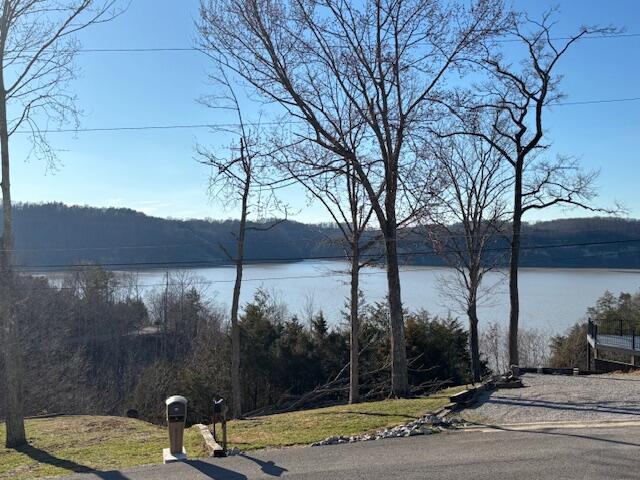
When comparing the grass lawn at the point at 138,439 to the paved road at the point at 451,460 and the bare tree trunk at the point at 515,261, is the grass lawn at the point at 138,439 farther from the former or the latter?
the bare tree trunk at the point at 515,261

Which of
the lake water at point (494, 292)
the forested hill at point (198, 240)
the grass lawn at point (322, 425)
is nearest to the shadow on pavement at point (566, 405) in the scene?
the grass lawn at point (322, 425)

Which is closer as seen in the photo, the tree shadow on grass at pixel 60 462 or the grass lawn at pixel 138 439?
the tree shadow on grass at pixel 60 462

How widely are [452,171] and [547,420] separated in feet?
56.1

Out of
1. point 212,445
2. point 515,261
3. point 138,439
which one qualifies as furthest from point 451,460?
point 515,261

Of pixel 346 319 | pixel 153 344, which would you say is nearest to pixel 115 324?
pixel 153 344

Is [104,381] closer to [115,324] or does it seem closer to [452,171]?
[115,324]

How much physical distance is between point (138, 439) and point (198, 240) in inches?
726

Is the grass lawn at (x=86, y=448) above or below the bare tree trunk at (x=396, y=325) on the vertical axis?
below

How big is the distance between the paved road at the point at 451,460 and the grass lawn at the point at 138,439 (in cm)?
117

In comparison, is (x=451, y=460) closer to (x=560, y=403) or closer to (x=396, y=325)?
(x=560, y=403)

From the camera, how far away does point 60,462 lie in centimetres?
978

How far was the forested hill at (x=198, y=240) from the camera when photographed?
73.3 feet

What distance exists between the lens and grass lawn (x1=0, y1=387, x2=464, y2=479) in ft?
30.4

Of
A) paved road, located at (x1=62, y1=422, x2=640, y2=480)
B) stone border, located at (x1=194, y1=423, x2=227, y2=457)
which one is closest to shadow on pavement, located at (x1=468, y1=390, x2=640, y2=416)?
paved road, located at (x1=62, y1=422, x2=640, y2=480)
